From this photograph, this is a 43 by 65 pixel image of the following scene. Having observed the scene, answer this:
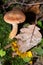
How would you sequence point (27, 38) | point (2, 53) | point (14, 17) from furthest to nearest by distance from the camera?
point (27, 38)
point (2, 53)
point (14, 17)

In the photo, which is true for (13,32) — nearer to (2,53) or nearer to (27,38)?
(27,38)

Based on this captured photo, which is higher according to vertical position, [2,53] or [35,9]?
[35,9]

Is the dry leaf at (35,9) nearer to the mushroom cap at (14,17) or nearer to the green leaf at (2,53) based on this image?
the mushroom cap at (14,17)

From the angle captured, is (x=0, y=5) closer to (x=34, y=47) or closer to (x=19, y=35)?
(x=19, y=35)

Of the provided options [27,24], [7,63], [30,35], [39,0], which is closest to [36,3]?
[39,0]

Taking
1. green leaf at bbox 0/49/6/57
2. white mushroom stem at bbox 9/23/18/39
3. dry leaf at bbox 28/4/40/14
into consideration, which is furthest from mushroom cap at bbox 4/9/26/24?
dry leaf at bbox 28/4/40/14

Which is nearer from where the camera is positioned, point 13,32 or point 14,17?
point 14,17

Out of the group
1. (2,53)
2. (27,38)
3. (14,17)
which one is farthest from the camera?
(27,38)

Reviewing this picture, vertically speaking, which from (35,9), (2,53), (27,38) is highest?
(35,9)

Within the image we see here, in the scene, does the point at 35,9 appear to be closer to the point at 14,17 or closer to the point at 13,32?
the point at 13,32

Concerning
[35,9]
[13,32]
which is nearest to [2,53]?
[13,32]

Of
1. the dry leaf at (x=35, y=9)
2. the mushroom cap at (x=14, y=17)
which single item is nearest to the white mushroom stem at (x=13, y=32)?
the mushroom cap at (x=14, y=17)
